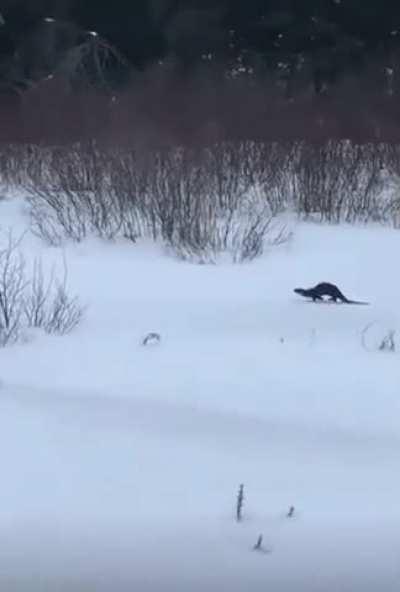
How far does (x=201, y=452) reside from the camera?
17.8 feet

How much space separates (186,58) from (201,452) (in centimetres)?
2021

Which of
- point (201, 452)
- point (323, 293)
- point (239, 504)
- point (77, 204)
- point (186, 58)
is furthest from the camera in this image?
point (186, 58)

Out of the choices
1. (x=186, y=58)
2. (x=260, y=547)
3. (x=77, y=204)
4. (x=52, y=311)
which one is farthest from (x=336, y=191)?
(x=186, y=58)

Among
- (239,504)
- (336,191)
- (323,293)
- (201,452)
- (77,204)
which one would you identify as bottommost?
(77,204)

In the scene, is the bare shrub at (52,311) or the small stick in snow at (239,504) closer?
the small stick in snow at (239,504)

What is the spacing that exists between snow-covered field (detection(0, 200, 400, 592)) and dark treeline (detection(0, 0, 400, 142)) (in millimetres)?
11004

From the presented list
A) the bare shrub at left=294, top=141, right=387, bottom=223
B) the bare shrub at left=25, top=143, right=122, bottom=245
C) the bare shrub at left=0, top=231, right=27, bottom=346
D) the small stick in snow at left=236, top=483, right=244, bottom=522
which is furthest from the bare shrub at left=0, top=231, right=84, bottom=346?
the bare shrub at left=294, top=141, right=387, bottom=223

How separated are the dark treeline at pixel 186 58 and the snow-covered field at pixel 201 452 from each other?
11004 millimetres

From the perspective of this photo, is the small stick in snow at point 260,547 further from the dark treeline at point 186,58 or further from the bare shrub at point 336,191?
the dark treeline at point 186,58

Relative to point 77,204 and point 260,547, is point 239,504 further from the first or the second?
point 77,204

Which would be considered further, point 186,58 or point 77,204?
point 186,58

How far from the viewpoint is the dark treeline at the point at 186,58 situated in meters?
19.5

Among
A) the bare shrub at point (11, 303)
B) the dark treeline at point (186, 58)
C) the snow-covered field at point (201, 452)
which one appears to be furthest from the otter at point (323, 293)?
the dark treeline at point (186, 58)

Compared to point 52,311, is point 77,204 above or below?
below
